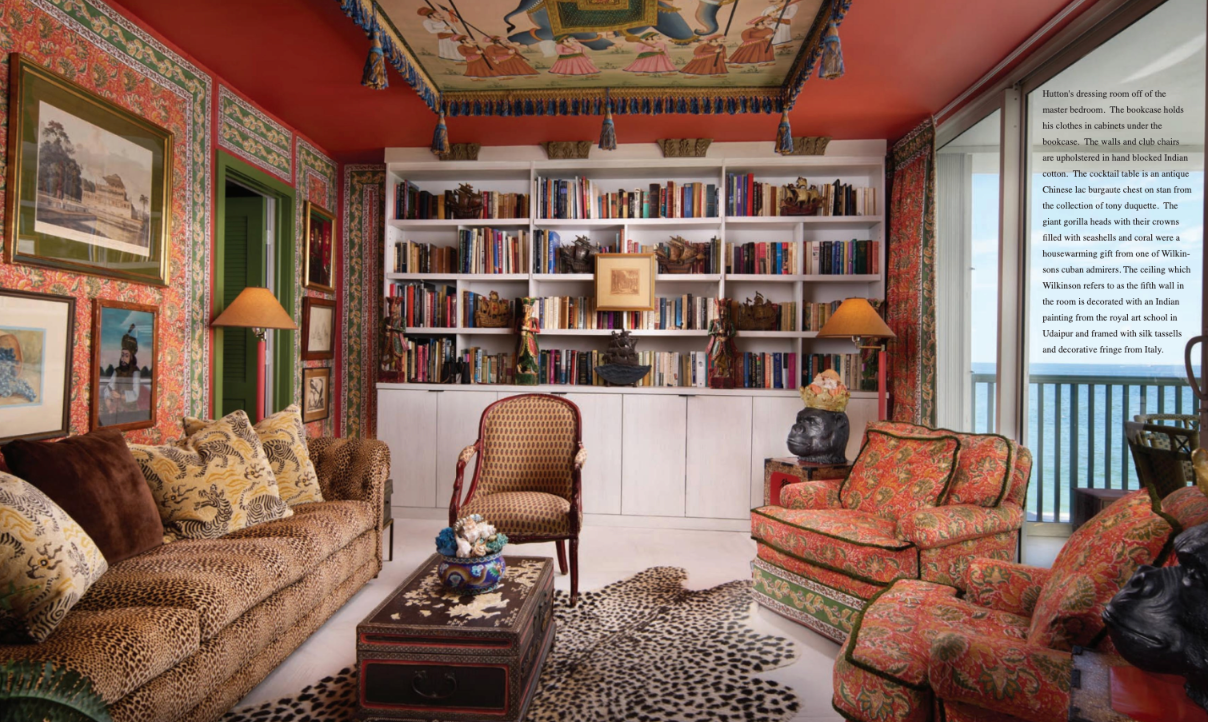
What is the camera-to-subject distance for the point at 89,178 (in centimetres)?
268

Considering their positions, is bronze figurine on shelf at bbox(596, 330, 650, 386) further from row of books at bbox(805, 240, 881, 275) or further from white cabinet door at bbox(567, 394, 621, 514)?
row of books at bbox(805, 240, 881, 275)

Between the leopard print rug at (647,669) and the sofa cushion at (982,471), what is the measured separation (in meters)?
0.97

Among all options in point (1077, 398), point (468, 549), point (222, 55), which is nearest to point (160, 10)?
point (222, 55)

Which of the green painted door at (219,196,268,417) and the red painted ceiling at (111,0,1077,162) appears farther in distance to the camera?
the green painted door at (219,196,268,417)

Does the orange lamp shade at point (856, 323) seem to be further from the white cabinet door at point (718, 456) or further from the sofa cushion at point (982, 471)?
the sofa cushion at point (982, 471)

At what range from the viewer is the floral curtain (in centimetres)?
391

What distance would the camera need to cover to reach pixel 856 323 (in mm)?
3709

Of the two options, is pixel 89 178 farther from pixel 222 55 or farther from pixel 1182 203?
pixel 1182 203

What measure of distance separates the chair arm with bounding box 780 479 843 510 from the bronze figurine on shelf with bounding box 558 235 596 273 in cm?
221

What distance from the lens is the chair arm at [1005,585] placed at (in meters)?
1.83

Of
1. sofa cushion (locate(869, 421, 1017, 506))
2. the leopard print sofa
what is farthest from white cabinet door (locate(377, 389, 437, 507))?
sofa cushion (locate(869, 421, 1017, 506))

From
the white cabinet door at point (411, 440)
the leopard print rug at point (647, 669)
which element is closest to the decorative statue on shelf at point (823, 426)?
the leopard print rug at point (647, 669)

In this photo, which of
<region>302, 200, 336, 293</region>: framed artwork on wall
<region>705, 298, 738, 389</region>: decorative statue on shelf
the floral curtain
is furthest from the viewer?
<region>302, 200, 336, 293</region>: framed artwork on wall

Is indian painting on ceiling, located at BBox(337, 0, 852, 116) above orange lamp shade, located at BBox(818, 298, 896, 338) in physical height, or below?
above
